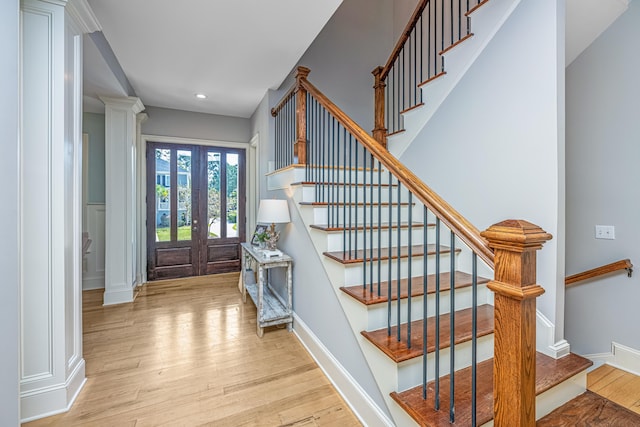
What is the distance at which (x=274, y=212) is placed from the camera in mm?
2680

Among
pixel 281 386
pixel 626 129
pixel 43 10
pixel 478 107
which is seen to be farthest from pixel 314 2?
pixel 281 386

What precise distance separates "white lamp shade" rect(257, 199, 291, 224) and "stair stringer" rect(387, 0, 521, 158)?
4.35 feet

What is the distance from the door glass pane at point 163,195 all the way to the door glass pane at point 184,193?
153mm

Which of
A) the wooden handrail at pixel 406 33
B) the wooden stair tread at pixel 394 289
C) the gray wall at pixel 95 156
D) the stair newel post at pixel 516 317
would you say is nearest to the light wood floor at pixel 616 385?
the wooden stair tread at pixel 394 289

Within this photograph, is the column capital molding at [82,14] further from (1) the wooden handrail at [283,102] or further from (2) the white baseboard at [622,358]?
(2) the white baseboard at [622,358]

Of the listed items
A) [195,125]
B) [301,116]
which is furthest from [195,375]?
[195,125]

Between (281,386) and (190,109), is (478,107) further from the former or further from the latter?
(190,109)

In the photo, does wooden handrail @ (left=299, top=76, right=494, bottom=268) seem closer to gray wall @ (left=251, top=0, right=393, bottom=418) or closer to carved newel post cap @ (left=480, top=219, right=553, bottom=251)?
carved newel post cap @ (left=480, top=219, right=553, bottom=251)

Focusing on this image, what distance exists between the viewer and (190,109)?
14.2ft

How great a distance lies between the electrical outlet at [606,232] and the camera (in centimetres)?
225

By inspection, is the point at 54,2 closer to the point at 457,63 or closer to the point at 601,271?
the point at 457,63

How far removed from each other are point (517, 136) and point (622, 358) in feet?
6.35

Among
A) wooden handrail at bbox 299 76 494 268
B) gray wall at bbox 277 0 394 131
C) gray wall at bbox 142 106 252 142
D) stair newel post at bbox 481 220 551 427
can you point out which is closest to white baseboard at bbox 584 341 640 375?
stair newel post at bbox 481 220 551 427

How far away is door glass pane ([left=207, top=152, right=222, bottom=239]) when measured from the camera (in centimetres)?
457
